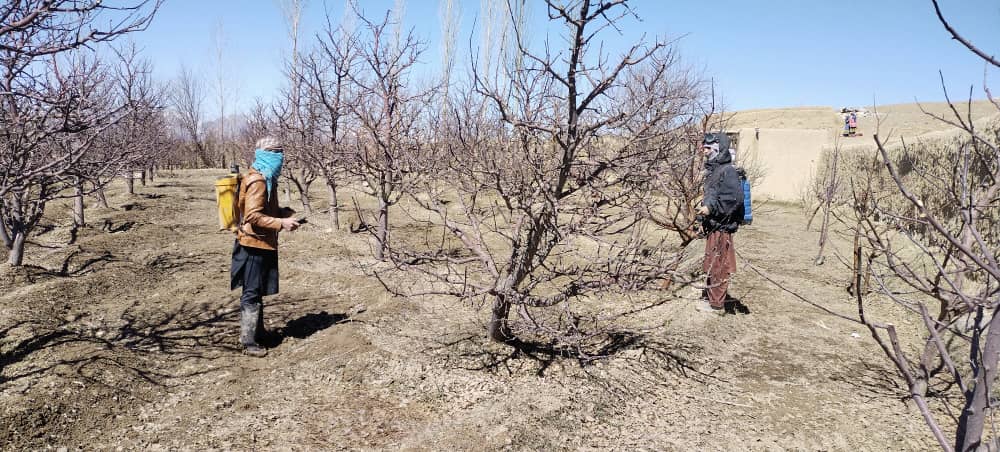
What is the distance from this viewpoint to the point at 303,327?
4.61m

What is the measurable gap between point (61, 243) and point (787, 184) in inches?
707

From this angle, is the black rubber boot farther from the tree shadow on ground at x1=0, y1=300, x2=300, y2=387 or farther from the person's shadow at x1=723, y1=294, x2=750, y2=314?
the person's shadow at x1=723, y1=294, x2=750, y2=314

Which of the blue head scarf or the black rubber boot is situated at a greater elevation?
the blue head scarf

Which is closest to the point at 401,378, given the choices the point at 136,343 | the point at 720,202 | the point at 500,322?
the point at 500,322

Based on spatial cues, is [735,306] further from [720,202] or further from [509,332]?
[509,332]

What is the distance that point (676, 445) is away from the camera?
295cm

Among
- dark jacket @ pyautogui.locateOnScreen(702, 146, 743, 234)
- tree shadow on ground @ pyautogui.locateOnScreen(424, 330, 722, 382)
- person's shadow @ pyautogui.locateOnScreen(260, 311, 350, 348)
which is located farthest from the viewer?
dark jacket @ pyautogui.locateOnScreen(702, 146, 743, 234)

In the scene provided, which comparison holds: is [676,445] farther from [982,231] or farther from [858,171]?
[858,171]

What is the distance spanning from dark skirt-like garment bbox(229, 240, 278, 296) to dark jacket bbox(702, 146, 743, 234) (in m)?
3.44

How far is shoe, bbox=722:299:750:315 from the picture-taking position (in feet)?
16.9

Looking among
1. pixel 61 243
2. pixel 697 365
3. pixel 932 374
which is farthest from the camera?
pixel 61 243

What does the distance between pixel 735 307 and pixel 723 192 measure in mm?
1310

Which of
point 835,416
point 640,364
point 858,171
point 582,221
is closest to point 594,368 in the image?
point 640,364

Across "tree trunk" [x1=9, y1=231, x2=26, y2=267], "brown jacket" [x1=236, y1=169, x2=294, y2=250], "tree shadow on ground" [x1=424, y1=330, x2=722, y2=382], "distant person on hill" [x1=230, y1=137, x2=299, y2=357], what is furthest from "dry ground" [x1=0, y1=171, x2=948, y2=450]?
"brown jacket" [x1=236, y1=169, x2=294, y2=250]
